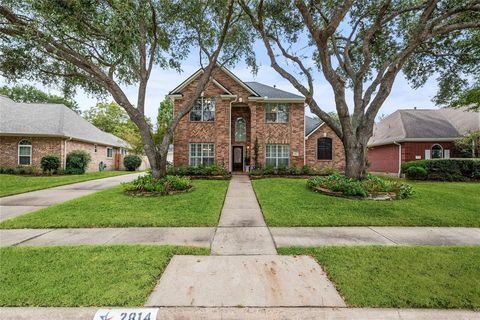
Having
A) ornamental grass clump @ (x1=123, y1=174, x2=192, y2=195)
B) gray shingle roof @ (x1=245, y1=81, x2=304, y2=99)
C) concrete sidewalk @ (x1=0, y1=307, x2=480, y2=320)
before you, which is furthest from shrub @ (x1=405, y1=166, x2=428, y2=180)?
concrete sidewalk @ (x1=0, y1=307, x2=480, y2=320)

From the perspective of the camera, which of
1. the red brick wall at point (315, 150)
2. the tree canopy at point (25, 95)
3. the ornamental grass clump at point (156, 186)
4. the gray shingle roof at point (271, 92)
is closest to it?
the ornamental grass clump at point (156, 186)

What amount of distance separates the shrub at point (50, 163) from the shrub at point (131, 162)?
8.31 meters

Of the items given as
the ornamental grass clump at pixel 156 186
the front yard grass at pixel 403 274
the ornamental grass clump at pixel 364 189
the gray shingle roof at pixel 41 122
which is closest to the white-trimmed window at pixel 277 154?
the ornamental grass clump at pixel 364 189

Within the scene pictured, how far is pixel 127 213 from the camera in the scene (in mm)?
6789

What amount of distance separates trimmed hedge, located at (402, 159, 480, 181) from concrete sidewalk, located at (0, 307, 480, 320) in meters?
15.5

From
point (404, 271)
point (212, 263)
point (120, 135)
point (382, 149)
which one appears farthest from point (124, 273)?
point (120, 135)

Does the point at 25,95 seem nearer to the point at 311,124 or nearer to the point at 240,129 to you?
the point at 240,129

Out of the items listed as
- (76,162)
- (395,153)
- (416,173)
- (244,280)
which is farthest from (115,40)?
(395,153)

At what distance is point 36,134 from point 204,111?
12.5 metres

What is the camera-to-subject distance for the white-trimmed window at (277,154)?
56.7ft

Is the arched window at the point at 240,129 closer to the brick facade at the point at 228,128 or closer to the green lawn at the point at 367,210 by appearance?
the brick facade at the point at 228,128

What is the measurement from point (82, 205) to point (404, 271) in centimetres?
892

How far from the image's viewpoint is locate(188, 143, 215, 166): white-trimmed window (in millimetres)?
16641

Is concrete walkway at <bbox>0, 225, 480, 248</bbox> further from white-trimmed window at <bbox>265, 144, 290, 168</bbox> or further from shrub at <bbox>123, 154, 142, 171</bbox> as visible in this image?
shrub at <bbox>123, 154, 142, 171</bbox>
